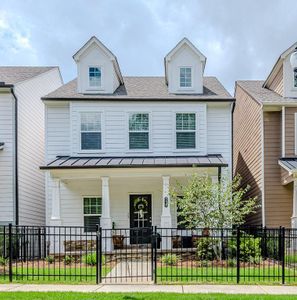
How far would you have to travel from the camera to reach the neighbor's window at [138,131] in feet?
61.6

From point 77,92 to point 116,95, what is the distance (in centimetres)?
163

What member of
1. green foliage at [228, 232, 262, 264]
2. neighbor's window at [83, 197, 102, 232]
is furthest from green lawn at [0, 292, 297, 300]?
neighbor's window at [83, 197, 102, 232]

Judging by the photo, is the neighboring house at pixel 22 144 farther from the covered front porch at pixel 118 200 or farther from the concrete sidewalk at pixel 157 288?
the concrete sidewalk at pixel 157 288

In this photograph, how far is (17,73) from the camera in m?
20.7

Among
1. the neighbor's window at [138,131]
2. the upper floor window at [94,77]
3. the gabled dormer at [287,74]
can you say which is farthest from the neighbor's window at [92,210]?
the gabled dormer at [287,74]

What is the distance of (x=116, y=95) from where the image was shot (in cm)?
1898

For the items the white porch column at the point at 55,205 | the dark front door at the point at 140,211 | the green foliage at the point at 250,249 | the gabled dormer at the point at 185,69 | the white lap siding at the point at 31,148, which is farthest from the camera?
the gabled dormer at the point at 185,69

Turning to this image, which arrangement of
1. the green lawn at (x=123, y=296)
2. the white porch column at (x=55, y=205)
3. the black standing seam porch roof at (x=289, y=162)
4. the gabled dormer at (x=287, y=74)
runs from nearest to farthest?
the green lawn at (x=123, y=296) < the black standing seam porch roof at (x=289, y=162) < the white porch column at (x=55, y=205) < the gabled dormer at (x=287, y=74)

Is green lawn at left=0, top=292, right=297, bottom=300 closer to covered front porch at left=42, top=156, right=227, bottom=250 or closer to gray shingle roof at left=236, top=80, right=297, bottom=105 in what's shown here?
covered front porch at left=42, top=156, right=227, bottom=250

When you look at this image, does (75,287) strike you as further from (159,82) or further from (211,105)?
(159,82)

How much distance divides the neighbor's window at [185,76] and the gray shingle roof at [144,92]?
64 cm

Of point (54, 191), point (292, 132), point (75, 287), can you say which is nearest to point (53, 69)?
point (54, 191)

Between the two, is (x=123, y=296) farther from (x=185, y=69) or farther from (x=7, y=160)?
(x=185, y=69)

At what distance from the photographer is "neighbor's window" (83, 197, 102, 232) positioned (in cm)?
1895
